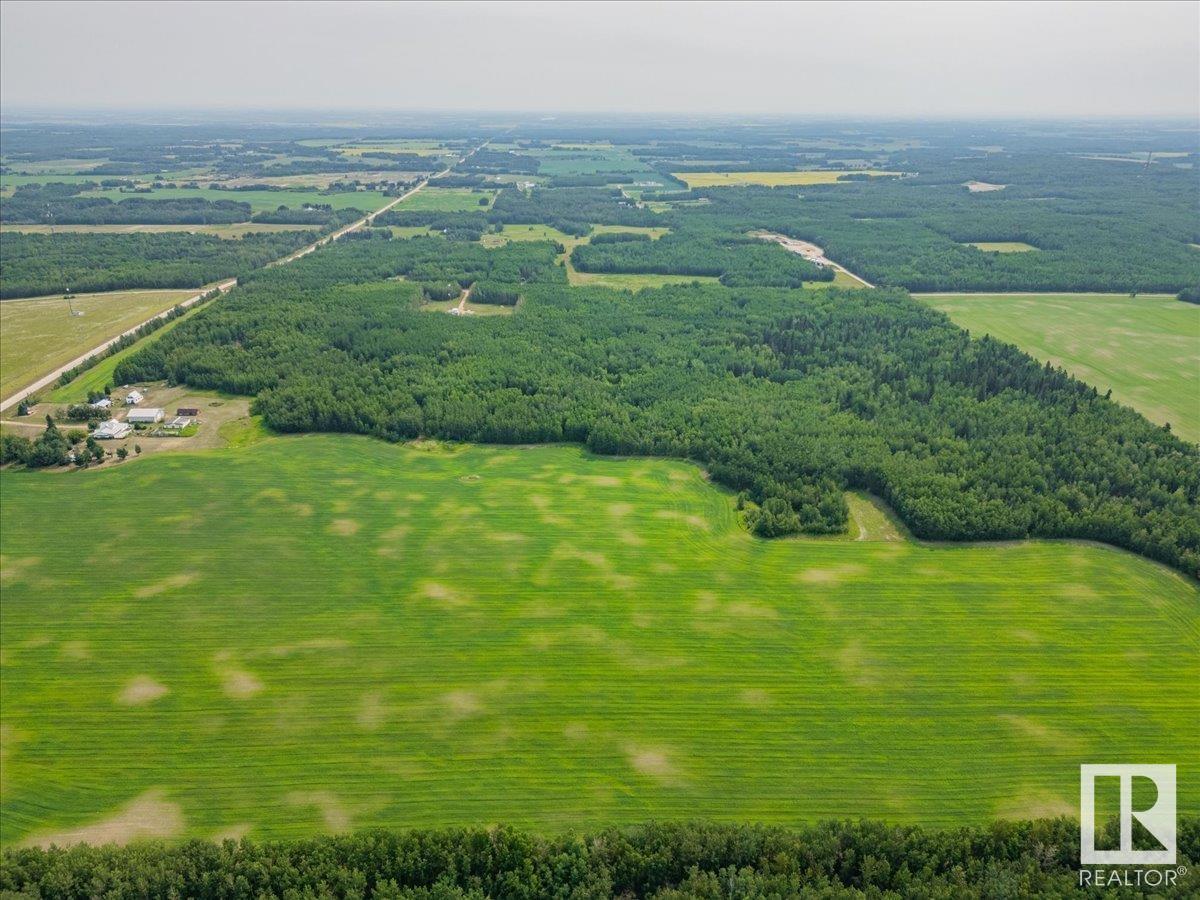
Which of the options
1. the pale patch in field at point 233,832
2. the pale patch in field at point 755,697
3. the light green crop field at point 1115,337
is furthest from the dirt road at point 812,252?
the pale patch in field at point 233,832

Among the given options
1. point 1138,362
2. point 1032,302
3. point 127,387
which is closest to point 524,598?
Result: point 127,387

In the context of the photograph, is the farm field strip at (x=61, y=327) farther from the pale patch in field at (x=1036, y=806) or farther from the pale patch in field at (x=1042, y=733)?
the pale patch in field at (x=1042, y=733)

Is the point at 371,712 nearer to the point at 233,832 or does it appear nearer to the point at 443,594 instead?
the point at 233,832

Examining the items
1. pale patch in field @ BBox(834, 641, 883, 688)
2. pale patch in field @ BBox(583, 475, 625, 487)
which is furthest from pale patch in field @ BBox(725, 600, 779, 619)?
pale patch in field @ BBox(583, 475, 625, 487)

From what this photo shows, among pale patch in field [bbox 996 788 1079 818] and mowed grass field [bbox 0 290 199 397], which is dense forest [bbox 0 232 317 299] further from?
pale patch in field [bbox 996 788 1079 818]

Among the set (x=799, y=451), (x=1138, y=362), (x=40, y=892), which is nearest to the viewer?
(x=40, y=892)

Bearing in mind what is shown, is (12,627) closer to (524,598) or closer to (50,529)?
(50,529)

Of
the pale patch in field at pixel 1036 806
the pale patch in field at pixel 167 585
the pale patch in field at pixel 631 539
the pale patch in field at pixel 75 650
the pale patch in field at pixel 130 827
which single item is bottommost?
the pale patch in field at pixel 1036 806
